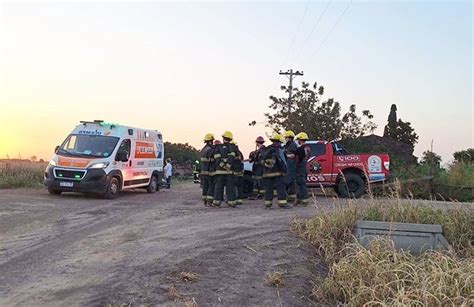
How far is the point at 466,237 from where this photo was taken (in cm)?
910

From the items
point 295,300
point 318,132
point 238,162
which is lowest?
point 295,300

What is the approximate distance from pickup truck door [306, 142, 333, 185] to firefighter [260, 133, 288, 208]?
14.5 feet

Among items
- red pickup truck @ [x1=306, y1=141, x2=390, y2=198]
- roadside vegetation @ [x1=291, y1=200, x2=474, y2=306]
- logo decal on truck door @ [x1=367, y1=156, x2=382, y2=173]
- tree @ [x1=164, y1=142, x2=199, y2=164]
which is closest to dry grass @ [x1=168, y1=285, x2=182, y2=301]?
roadside vegetation @ [x1=291, y1=200, x2=474, y2=306]

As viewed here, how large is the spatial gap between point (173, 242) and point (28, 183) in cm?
1428

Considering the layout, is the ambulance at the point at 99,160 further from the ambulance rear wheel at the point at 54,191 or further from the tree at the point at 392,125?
the tree at the point at 392,125

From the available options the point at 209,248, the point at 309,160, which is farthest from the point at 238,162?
the point at 209,248

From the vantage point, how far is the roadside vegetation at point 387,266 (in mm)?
6125

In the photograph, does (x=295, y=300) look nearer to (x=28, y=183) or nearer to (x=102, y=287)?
(x=102, y=287)

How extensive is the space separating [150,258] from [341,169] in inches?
429

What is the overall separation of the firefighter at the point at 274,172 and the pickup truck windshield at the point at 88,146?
595 centimetres

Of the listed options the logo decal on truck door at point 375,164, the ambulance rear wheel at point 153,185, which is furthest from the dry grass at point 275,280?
the ambulance rear wheel at point 153,185

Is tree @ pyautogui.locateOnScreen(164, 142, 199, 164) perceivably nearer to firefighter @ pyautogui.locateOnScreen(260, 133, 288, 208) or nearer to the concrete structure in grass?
firefighter @ pyautogui.locateOnScreen(260, 133, 288, 208)

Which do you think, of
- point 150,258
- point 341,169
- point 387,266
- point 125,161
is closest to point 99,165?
point 125,161

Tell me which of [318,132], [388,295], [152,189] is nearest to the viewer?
[388,295]
